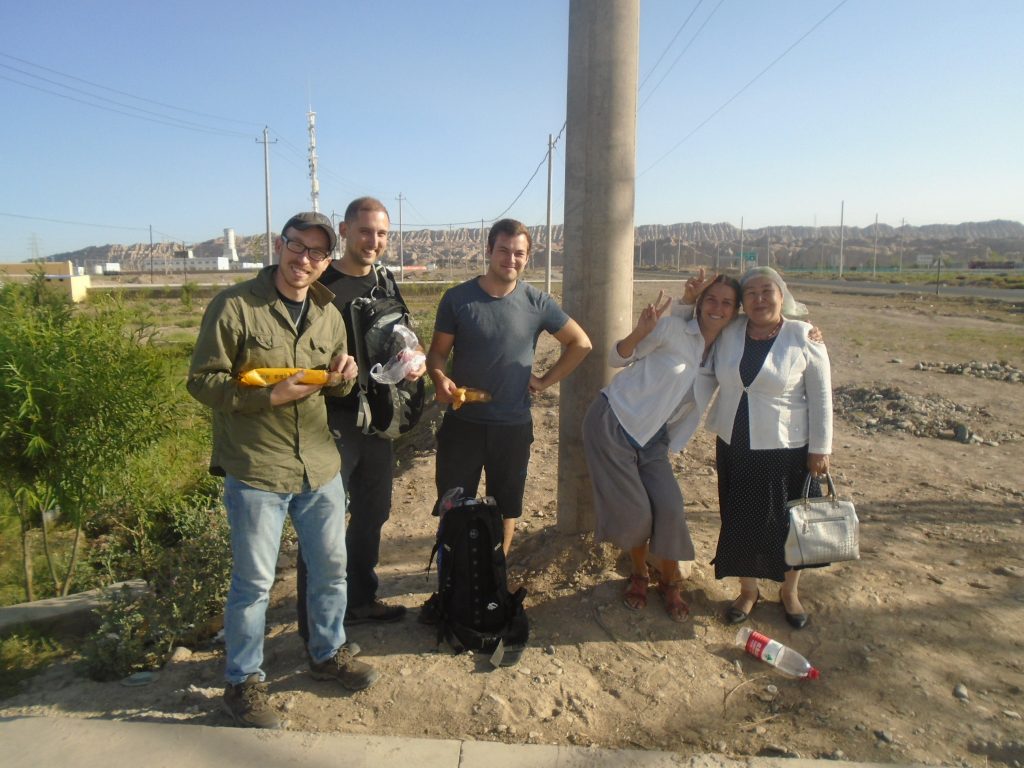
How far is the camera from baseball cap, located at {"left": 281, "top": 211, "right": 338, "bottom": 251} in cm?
280

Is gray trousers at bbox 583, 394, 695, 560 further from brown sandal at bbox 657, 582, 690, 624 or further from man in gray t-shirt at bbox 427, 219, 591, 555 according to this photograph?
man in gray t-shirt at bbox 427, 219, 591, 555

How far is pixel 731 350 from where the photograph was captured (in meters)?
3.51

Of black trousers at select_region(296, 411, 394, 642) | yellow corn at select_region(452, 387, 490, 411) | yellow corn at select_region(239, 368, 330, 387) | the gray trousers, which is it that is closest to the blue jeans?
black trousers at select_region(296, 411, 394, 642)

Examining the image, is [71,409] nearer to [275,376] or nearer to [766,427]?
[275,376]

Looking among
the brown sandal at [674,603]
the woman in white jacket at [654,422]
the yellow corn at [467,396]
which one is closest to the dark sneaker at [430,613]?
the woman in white jacket at [654,422]

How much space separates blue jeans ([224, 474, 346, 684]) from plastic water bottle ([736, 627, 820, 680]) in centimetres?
190

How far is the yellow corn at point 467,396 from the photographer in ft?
11.0

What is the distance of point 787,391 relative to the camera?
3.43 m

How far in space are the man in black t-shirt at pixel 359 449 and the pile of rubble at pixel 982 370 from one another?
33.2 ft

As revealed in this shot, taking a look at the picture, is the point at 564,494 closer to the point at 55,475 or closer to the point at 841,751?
the point at 841,751

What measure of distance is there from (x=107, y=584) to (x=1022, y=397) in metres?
10.3

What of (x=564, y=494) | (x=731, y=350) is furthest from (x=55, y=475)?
(x=731, y=350)

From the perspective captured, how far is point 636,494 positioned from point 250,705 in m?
1.94

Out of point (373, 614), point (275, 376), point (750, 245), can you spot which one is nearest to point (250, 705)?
point (373, 614)
